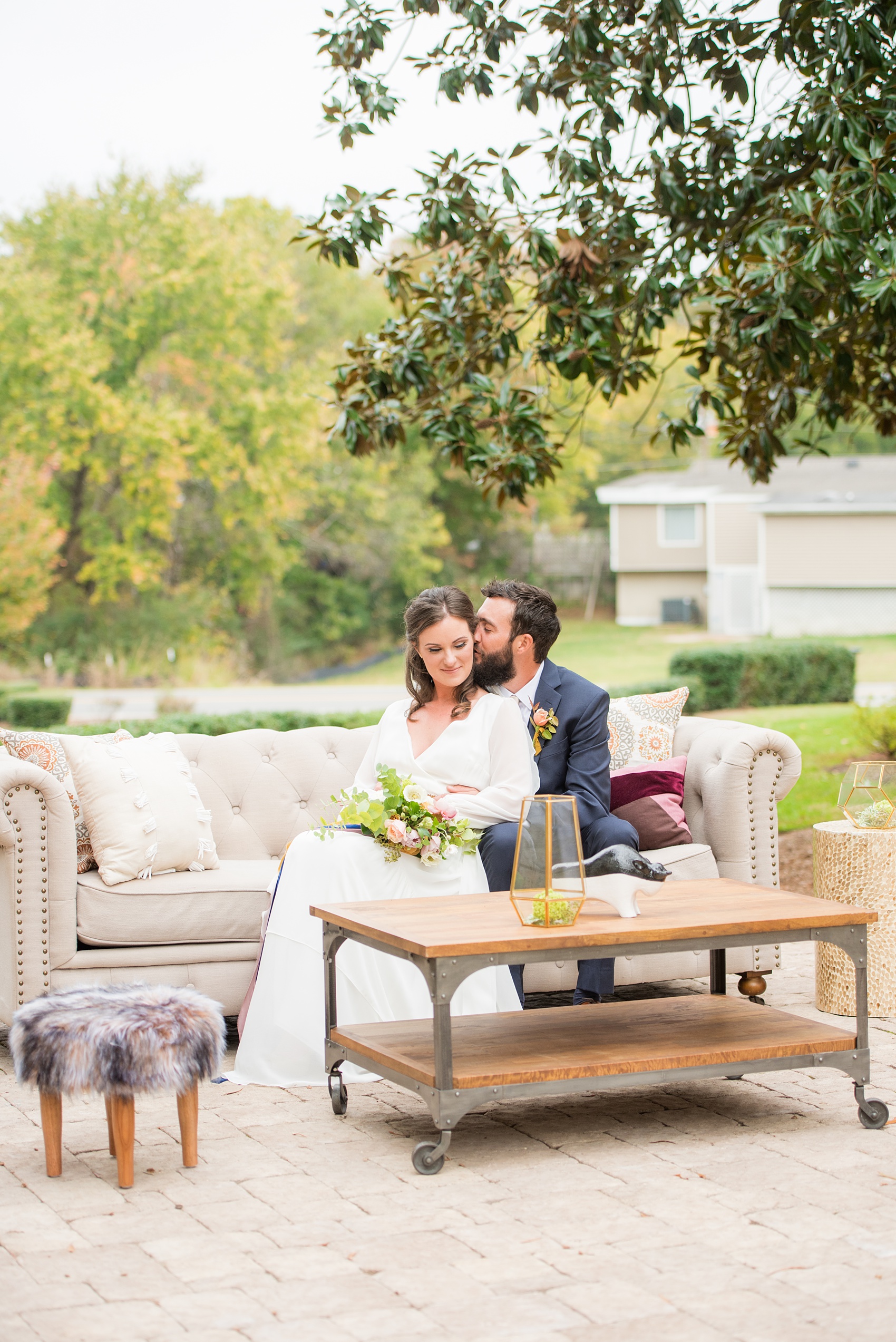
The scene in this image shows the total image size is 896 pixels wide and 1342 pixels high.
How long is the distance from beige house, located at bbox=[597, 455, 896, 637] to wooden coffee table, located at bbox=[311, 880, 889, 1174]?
2538cm

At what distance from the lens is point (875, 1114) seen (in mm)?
3754

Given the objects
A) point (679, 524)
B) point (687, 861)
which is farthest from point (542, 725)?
point (679, 524)

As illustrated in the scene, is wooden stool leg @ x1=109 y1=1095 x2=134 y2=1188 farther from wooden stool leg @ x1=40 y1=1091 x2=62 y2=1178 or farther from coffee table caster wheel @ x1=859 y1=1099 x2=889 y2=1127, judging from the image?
coffee table caster wheel @ x1=859 y1=1099 x2=889 y2=1127

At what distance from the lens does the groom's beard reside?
15.9 feet

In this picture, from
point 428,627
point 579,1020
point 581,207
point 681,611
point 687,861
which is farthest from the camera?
point 681,611

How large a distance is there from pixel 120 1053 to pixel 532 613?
7.35ft

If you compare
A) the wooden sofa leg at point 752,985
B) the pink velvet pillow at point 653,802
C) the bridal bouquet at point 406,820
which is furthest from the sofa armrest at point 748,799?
the bridal bouquet at point 406,820

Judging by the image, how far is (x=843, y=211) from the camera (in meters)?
5.82

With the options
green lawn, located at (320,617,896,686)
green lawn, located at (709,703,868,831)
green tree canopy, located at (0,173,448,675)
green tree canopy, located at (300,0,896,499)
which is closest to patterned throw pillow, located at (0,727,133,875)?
green tree canopy, located at (300,0,896,499)

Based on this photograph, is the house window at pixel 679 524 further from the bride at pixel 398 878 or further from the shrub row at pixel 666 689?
the bride at pixel 398 878

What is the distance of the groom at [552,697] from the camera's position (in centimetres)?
477

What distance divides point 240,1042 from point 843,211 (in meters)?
4.15

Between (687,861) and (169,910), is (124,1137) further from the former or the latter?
(687,861)

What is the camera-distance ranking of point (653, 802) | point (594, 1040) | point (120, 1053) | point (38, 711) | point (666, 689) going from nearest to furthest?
point (120, 1053)
point (594, 1040)
point (653, 802)
point (666, 689)
point (38, 711)
